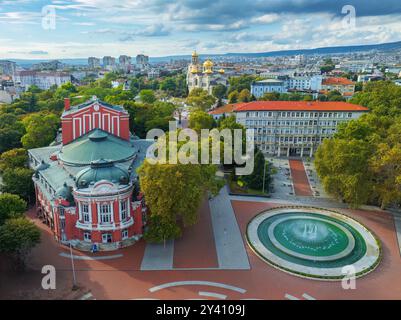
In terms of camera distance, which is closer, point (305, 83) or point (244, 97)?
point (244, 97)

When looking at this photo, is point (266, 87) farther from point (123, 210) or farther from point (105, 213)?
point (105, 213)

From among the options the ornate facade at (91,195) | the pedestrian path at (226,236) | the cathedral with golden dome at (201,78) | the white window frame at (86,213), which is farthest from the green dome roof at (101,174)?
the cathedral with golden dome at (201,78)

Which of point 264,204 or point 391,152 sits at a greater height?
point 391,152

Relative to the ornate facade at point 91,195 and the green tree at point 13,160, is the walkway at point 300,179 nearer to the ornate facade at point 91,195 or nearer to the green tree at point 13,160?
the ornate facade at point 91,195

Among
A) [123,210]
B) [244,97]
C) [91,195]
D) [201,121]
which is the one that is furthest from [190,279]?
[244,97]

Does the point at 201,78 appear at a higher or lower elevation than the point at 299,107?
higher

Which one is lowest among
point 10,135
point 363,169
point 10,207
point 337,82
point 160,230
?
point 160,230

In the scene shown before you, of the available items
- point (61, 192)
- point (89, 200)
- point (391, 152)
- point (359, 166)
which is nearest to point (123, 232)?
point (89, 200)

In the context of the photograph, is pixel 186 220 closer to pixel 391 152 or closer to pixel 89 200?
pixel 89 200
